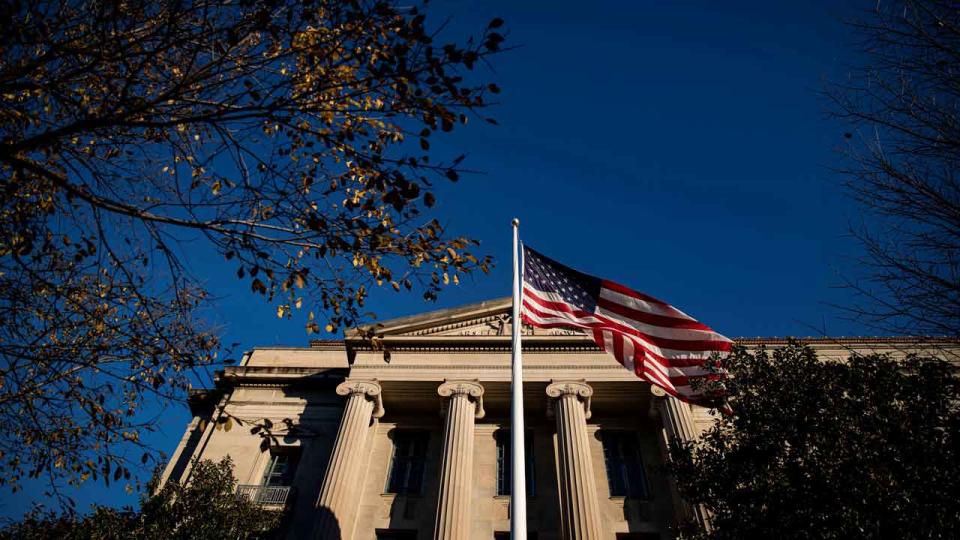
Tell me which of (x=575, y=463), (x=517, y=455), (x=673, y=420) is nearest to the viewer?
(x=517, y=455)

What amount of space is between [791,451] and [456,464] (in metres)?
10.1

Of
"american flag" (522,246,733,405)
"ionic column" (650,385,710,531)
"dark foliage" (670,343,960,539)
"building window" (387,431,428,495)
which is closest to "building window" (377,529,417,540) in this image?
"building window" (387,431,428,495)

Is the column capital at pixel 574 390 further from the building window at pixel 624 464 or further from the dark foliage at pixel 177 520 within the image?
the dark foliage at pixel 177 520

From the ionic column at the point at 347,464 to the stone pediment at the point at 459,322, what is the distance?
271cm

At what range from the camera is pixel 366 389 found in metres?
19.2

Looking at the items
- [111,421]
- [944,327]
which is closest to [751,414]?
[944,327]

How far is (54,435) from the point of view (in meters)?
8.84

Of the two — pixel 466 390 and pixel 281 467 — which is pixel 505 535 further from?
pixel 281 467

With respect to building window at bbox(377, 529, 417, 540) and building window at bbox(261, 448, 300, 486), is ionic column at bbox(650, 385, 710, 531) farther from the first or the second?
building window at bbox(261, 448, 300, 486)

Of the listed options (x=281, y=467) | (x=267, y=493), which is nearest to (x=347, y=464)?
(x=267, y=493)

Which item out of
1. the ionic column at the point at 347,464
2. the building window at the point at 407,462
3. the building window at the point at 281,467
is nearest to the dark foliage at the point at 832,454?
the ionic column at the point at 347,464

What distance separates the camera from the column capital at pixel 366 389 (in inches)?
756

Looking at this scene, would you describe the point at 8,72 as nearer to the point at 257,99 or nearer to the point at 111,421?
the point at 257,99

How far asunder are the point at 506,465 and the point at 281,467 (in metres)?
8.54
